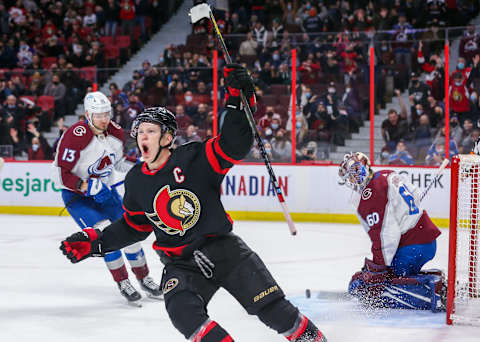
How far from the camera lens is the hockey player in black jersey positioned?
2.60 metres

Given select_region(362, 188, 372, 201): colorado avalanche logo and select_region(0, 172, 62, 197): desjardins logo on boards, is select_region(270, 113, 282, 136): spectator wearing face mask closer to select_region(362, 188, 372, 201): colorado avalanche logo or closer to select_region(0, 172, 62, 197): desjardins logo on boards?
select_region(0, 172, 62, 197): desjardins logo on boards

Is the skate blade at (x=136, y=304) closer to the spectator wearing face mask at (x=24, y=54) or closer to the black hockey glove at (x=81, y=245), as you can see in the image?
the black hockey glove at (x=81, y=245)

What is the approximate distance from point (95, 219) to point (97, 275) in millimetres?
1040

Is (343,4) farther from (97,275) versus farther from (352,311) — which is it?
(352,311)

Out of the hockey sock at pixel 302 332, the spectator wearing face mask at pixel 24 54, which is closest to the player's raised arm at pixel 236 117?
the hockey sock at pixel 302 332

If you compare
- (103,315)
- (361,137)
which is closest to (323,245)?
(361,137)

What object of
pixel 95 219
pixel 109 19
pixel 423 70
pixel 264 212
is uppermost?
pixel 109 19

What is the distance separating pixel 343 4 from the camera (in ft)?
38.8

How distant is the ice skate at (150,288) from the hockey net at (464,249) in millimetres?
1816

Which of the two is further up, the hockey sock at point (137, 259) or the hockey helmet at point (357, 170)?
the hockey helmet at point (357, 170)

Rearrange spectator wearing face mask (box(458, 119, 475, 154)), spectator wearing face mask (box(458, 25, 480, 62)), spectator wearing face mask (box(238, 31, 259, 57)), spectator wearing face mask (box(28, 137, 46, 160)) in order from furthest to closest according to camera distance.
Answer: spectator wearing face mask (box(28, 137, 46, 160)), spectator wearing face mask (box(238, 31, 259, 57)), spectator wearing face mask (box(458, 25, 480, 62)), spectator wearing face mask (box(458, 119, 475, 154))

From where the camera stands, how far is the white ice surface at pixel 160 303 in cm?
364

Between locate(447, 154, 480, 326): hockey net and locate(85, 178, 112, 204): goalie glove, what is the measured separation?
2.14 meters

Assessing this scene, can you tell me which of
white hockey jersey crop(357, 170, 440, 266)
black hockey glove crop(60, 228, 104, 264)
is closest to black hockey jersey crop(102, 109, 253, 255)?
black hockey glove crop(60, 228, 104, 264)
